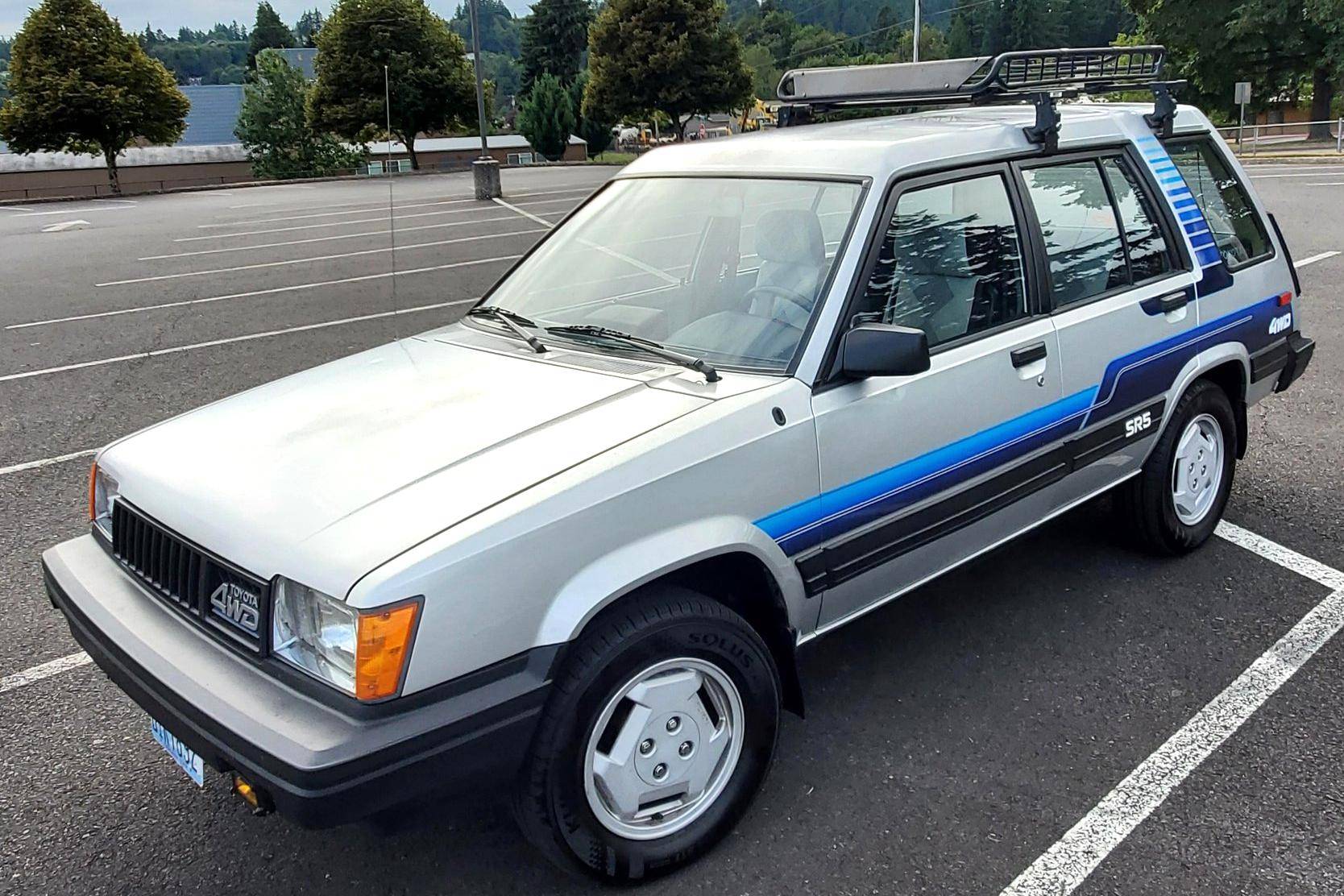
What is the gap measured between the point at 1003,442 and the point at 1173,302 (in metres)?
1.19

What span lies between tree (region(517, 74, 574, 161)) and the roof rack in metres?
54.8

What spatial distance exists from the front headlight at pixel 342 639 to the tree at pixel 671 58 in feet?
177

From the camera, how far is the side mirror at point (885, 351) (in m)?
2.83

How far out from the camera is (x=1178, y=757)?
3.15 metres

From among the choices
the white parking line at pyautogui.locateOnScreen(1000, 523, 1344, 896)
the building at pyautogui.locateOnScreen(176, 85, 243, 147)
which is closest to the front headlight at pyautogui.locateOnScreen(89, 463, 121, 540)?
the white parking line at pyautogui.locateOnScreen(1000, 523, 1344, 896)

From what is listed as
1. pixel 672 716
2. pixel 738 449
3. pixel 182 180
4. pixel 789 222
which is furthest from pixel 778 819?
pixel 182 180

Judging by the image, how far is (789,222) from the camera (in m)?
3.31

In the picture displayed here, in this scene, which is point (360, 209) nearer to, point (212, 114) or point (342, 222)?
point (342, 222)

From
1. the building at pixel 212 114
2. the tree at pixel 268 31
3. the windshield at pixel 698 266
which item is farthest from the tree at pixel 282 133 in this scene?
the tree at pixel 268 31

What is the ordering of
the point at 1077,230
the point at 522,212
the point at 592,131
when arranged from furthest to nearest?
the point at 592,131 → the point at 522,212 → the point at 1077,230

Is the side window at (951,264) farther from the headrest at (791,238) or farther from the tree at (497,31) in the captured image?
the tree at (497,31)

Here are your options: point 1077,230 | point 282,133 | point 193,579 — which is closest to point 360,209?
point 1077,230

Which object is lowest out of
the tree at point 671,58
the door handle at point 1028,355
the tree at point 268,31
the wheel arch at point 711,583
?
the wheel arch at point 711,583

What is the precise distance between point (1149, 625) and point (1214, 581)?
54 cm
